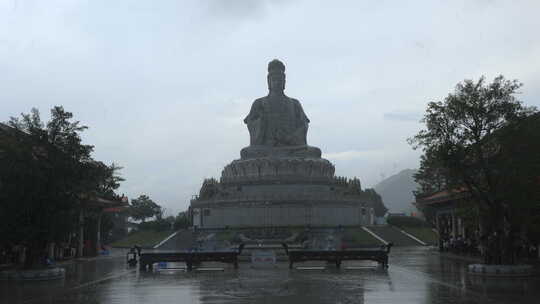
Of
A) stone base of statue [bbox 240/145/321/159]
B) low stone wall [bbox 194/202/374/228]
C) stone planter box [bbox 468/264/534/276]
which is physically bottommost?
stone planter box [bbox 468/264/534/276]

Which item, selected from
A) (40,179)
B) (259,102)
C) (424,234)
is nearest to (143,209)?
(259,102)

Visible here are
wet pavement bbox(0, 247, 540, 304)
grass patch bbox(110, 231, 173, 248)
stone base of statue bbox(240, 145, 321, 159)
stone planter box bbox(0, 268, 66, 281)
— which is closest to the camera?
wet pavement bbox(0, 247, 540, 304)

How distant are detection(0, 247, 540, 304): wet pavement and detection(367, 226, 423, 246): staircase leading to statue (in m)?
21.4

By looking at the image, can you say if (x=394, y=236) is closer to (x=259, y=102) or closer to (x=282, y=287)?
(x=259, y=102)

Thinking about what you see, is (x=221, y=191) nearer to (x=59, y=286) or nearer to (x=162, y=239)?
(x=162, y=239)

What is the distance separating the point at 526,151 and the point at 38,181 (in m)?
17.5

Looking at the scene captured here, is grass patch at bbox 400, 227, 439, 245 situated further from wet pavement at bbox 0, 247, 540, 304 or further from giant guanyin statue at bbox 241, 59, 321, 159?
wet pavement at bbox 0, 247, 540, 304

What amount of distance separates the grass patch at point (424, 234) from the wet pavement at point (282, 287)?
81.1 ft

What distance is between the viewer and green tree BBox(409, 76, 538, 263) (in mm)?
20875

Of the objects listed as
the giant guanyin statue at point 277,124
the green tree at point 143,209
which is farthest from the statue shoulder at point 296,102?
the green tree at point 143,209

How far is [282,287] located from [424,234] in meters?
35.6

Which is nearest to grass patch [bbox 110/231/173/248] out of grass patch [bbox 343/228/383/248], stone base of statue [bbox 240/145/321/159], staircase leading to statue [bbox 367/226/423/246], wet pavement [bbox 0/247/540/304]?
stone base of statue [bbox 240/145/321/159]

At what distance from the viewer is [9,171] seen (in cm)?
2144

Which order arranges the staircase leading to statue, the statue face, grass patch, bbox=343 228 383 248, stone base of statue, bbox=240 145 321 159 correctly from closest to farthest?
grass patch, bbox=343 228 383 248
the staircase leading to statue
stone base of statue, bbox=240 145 321 159
the statue face
